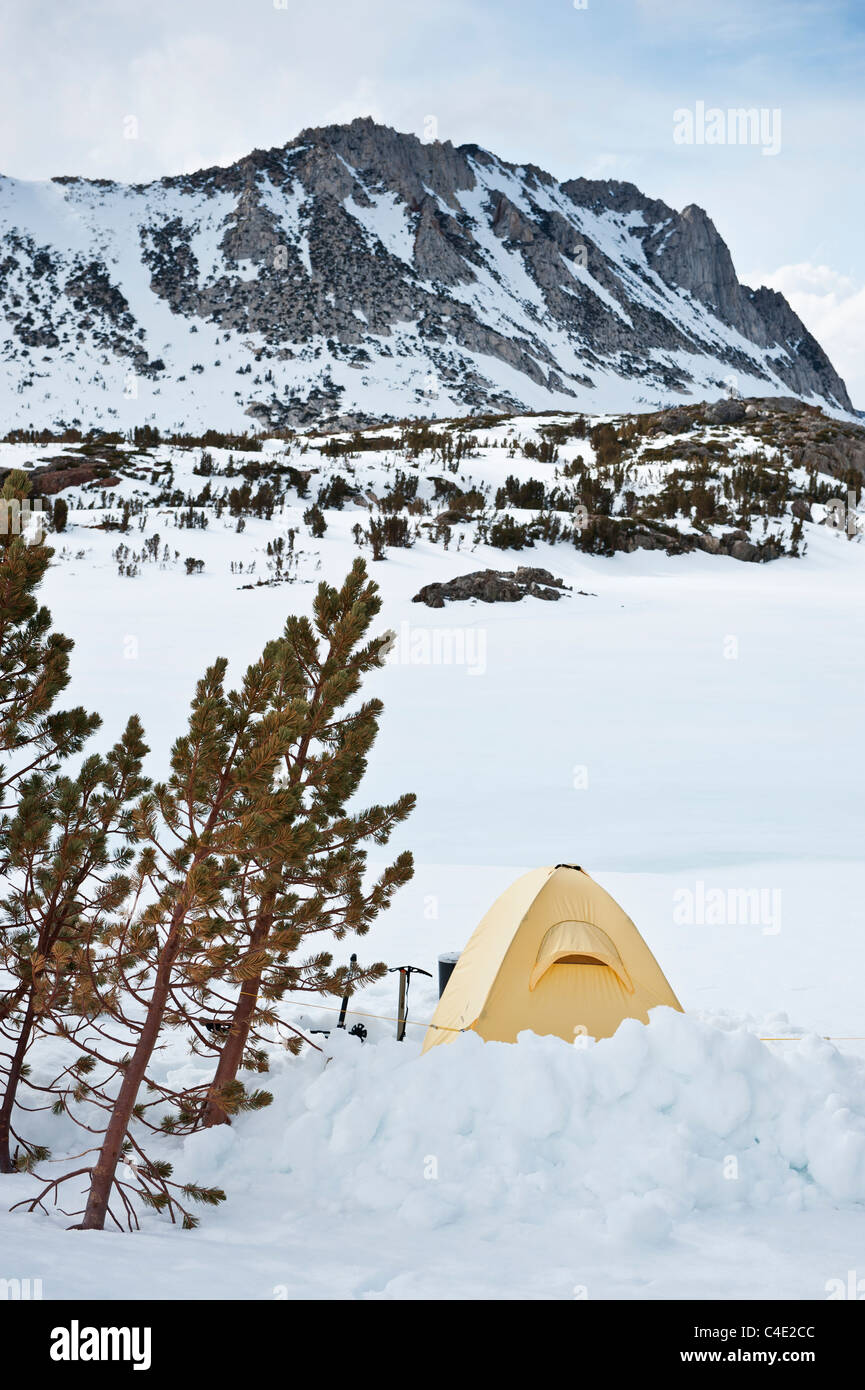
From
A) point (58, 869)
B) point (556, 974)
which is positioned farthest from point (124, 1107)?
point (556, 974)

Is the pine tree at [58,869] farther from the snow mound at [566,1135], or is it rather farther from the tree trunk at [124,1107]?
the snow mound at [566,1135]

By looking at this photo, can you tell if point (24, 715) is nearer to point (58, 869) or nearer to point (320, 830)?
point (58, 869)

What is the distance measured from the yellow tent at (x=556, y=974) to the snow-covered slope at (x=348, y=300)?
138ft

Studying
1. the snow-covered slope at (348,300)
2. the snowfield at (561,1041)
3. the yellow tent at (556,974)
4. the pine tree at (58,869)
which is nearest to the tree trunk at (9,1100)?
the pine tree at (58,869)

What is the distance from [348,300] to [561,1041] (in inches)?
2662

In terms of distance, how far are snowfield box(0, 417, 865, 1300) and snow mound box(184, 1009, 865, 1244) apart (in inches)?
0.5

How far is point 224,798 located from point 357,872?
974mm

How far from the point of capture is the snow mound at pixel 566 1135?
3652 millimetres

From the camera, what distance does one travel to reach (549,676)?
13.6 meters

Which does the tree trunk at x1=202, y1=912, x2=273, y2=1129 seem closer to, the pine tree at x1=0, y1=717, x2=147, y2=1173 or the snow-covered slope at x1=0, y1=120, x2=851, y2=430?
the pine tree at x1=0, y1=717, x2=147, y2=1173

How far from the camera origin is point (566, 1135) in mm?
3824
